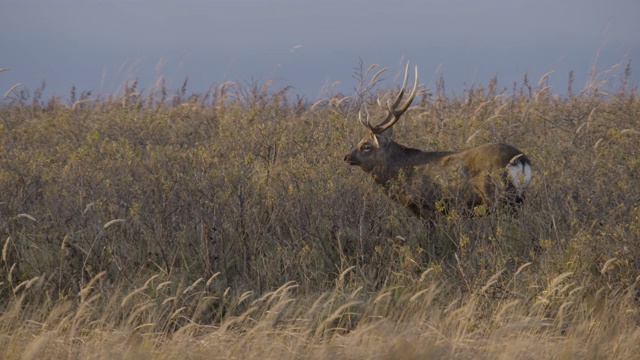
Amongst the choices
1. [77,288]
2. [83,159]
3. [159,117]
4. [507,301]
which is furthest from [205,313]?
[159,117]

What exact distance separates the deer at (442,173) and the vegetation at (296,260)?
17cm

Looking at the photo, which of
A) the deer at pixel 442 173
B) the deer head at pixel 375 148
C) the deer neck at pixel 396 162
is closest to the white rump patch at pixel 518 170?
the deer at pixel 442 173

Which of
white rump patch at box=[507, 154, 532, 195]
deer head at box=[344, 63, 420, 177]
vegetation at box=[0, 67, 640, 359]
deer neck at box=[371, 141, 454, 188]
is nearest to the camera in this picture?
vegetation at box=[0, 67, 640, 359]

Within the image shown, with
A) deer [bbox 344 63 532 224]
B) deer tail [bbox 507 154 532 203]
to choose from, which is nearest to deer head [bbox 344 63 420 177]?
deer [bbox 344 63 532 224]

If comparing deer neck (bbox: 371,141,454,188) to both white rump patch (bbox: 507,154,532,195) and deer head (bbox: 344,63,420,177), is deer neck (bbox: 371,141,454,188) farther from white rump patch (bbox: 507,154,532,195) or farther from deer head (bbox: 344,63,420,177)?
white rump patch (bbox: 507,154,532,195)

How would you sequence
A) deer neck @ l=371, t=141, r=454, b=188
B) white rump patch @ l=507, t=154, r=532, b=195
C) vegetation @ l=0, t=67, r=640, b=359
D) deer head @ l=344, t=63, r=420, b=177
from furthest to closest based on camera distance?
1. deer head @ l=344, t=63, r=420, b=177
2. deer neck @ l=371, t=141, r=454, b=188
3. white rump patch @ l=507, t=154, r=532, b=195
4. vegetation @ l=0, t=67, r=640, b=359

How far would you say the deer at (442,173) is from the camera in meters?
8.37

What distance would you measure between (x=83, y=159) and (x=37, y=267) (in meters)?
3.10

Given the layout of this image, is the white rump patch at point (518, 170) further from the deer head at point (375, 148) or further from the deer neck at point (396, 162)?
the deer head at point (375, 148)

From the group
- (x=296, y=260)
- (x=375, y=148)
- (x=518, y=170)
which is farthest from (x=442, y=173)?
(x=296, y=260)

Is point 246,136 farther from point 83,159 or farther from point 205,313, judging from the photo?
point 205,313

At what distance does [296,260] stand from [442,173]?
225 centimetres

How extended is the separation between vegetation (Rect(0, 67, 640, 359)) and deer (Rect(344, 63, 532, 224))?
0.17 m

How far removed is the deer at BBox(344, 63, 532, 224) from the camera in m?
8.37
